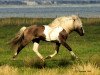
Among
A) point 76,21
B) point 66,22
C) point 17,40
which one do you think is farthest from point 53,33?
point 17,40

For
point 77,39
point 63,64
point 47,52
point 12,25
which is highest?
point 63,64

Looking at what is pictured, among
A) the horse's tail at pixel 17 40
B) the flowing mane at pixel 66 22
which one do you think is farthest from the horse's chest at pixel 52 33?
the horse's tail at pixel 17 40

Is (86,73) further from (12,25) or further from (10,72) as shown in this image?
(12,25)

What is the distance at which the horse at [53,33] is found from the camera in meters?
18.6

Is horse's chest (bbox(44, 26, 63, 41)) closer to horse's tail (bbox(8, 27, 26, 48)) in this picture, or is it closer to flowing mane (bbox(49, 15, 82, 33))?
flowing mane (bbox(49, 15, 82, 33))

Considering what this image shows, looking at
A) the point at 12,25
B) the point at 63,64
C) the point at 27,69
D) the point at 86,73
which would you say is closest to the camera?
the point at 86,73

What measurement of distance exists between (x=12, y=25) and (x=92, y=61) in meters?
31.1

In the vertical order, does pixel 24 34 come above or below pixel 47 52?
above

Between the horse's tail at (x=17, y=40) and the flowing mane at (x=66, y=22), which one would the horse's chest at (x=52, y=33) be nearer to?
the flowing mane at (x=66, y=22)

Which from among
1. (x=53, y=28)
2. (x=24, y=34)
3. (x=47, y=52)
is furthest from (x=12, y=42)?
(x=47, y=52)

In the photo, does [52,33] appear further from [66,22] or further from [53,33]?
[66,22]

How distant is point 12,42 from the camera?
19.6m

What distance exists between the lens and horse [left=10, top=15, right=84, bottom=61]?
1864cm

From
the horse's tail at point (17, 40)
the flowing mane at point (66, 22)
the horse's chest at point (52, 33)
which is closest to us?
the horse's chest at point (52, 33)
